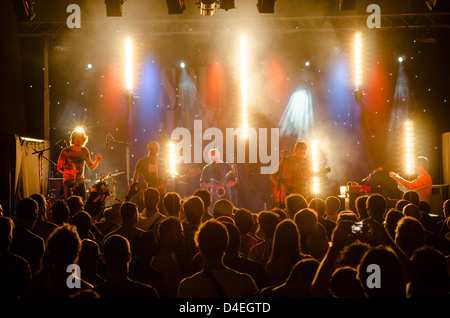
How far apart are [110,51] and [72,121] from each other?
228cm

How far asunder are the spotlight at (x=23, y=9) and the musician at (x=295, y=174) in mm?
6756

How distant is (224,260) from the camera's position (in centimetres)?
273

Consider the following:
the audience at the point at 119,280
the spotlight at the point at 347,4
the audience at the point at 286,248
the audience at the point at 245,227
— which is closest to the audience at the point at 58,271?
the audience at the point at 119,280

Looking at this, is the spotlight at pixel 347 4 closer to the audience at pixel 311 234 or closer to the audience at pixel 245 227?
the audience at pixel 311 234

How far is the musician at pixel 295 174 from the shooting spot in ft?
24.3

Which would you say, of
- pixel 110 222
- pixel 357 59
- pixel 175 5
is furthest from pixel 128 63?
pixel 110 222

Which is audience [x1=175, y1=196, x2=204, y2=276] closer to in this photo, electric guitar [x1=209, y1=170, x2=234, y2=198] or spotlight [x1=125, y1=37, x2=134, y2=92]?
electric guitar [x1=209, y1=170, x2=234, y2=198]

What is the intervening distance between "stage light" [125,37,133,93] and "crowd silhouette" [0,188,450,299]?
7.45 m

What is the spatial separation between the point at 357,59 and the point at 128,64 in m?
6.30

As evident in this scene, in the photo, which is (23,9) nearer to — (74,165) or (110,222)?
(74,165)

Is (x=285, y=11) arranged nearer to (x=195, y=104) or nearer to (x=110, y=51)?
(x=195, y=104)

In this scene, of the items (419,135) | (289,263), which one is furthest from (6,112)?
(419,135)

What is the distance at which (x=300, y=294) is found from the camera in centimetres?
216

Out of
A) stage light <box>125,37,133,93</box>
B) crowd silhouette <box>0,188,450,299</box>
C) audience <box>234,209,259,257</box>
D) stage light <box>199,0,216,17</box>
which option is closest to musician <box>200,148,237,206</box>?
stage light <box>199,0,216,17</box>
